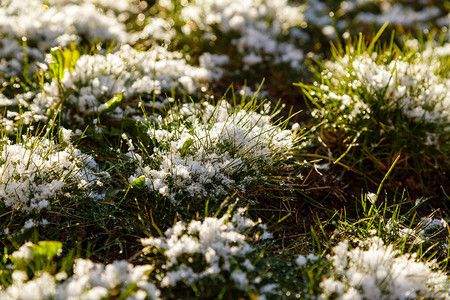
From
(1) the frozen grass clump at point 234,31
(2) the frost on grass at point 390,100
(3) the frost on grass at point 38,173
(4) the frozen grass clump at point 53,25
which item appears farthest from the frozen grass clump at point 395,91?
(4) the frozen grass clump at point 53,25

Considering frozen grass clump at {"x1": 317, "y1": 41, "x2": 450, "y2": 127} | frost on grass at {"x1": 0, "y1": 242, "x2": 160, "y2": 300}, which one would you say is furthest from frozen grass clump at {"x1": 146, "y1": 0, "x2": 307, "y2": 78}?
frost on grass at {"x1": 0, "y1": 242, "x2": 160, "y2": 300}

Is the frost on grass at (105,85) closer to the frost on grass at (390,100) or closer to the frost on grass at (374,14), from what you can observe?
the frost on grass at (390,100)

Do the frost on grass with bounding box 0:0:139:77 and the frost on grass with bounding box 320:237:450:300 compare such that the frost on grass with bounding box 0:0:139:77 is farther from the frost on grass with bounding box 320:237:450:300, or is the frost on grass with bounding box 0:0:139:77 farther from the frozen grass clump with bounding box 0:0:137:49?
the frost on grass with bounding box 320:237:450:300

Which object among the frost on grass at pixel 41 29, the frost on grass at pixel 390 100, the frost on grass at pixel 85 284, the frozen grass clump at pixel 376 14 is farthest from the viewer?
the frozen grass clump at pixel 376 14

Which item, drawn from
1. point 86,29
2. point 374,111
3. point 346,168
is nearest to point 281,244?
point 346,168

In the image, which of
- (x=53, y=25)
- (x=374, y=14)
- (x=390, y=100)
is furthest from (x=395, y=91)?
(x=374, y=14)

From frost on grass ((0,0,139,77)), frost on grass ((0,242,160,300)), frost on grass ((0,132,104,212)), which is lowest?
frost on grass ((0,242,160,300))
